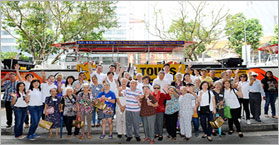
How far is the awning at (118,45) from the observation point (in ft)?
39.3

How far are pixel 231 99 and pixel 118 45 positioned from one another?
682 centimetres

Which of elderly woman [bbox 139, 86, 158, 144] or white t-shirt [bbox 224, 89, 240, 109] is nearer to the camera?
elderly woman [bbox 139, 86, 158, 144]

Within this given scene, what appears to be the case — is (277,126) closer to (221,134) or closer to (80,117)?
(221,134)

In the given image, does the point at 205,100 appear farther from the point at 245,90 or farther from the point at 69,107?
the point at 69,107

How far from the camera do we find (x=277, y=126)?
8.09 metres

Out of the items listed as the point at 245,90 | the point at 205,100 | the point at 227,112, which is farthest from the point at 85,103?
the point at 245,90

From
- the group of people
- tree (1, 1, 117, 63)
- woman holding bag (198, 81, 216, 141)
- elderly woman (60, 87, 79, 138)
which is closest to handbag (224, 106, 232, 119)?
the group of people

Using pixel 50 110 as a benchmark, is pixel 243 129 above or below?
below

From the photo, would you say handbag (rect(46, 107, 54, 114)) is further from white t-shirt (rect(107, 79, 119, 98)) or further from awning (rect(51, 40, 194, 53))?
awning (rect(51, 40, 194, 53))

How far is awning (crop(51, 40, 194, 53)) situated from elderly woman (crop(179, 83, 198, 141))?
543cm

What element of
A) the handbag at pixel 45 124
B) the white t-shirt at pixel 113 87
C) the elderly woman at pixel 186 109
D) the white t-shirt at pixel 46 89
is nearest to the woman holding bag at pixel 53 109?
the handbag at pixel 45 124

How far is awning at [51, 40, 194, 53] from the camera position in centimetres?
1198

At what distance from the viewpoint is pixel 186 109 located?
683 centimetres

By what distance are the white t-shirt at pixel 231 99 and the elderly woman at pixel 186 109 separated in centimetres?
95
